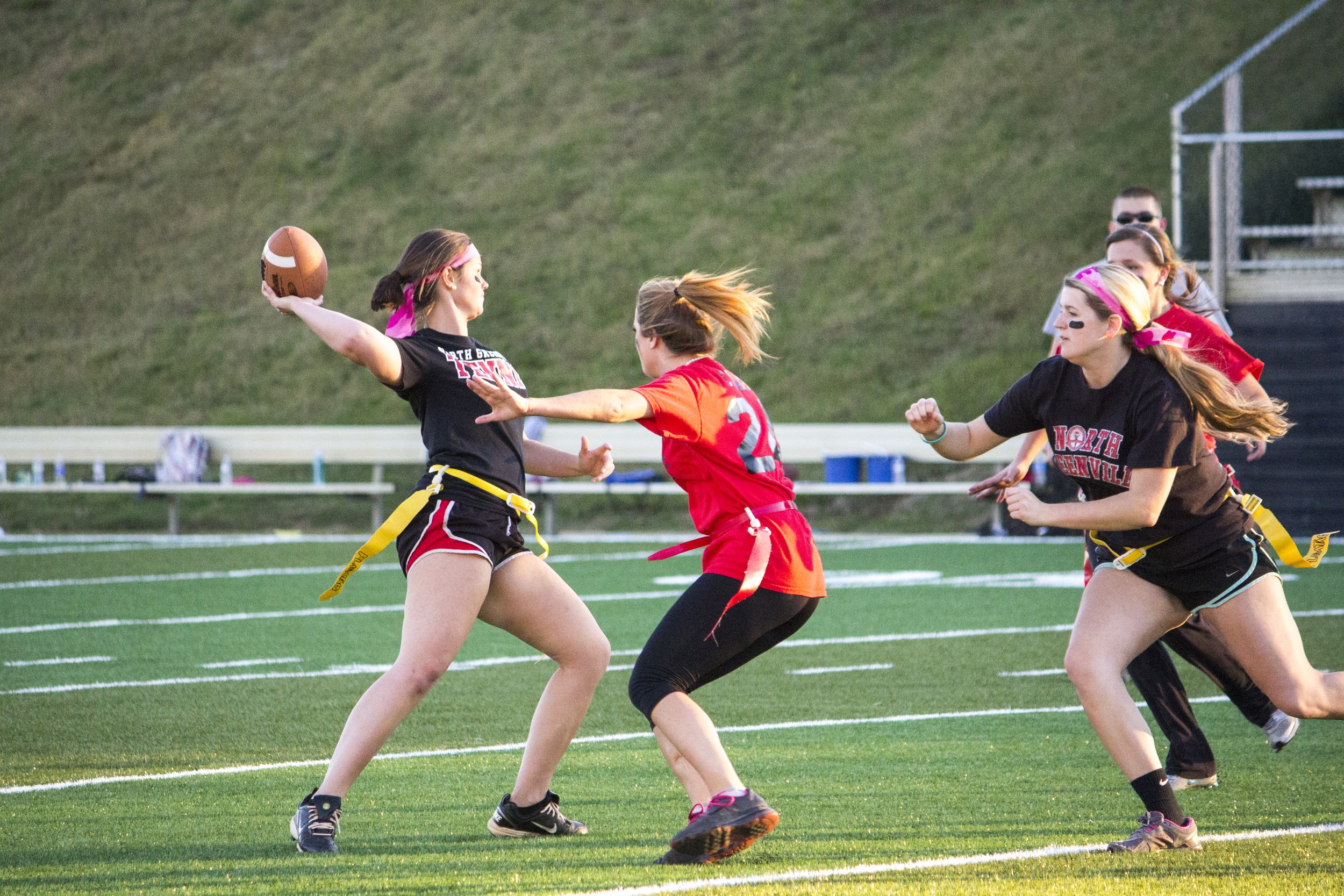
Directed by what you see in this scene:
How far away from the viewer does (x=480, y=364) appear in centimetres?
491

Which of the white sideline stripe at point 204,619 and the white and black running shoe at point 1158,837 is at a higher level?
the white and black running shoe at point 1158,837

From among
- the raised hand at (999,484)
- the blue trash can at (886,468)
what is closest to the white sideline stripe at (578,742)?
the raised hand at (999,484)

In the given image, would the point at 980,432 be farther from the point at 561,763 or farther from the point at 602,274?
the point at 602,274

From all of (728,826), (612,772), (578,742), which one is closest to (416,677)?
(728,826)

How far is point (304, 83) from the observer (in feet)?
97.9

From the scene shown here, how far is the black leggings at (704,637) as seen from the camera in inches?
177

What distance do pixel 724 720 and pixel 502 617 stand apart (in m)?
2.31

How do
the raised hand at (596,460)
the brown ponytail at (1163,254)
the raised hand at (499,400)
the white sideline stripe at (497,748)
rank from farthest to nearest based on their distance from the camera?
the brown ponytail at (1163,254)
the white sideline stripe at (497,748)
the raised hand at (596,460)
the raised hand at (499,400)

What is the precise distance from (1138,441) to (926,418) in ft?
2.13

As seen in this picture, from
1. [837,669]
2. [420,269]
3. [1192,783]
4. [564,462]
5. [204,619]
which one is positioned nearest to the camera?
[420,269]

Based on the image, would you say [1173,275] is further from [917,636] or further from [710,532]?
[917,636]

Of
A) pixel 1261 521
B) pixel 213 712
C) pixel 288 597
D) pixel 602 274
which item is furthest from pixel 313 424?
pixel 1261 521

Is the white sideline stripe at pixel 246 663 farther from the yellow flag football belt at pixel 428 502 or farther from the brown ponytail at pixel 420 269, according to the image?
the brown ponytail at pixel 420 269

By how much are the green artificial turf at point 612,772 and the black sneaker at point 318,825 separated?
68 mm
